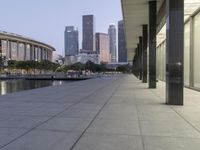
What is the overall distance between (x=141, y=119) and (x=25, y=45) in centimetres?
17470

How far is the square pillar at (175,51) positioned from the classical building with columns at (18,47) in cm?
14541

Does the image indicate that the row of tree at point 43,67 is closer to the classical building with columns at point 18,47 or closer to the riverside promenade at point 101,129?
the classical building with columns at point 18,47

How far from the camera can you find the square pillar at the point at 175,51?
39.5ft

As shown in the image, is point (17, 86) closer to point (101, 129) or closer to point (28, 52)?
point (101, 129)

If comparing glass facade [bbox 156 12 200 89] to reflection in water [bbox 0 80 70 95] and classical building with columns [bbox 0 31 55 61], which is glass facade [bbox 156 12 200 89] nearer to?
reflection in water [bbox 0 80 70 95]

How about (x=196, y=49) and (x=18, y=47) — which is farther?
(x=18, y=47)

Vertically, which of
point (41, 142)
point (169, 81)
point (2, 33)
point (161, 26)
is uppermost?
point (2, 33)

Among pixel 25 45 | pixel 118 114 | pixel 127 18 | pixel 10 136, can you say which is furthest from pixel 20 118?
pixel 25 45

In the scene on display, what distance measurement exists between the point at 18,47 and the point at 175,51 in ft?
550

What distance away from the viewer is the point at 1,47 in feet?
504

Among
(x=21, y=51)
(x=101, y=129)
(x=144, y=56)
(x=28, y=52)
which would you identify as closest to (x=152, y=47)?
(x=144, y=56)

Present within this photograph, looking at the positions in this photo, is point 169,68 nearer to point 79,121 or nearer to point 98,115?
point 98,115

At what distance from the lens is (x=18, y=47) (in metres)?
172

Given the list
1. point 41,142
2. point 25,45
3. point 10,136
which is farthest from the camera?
point 25,45
